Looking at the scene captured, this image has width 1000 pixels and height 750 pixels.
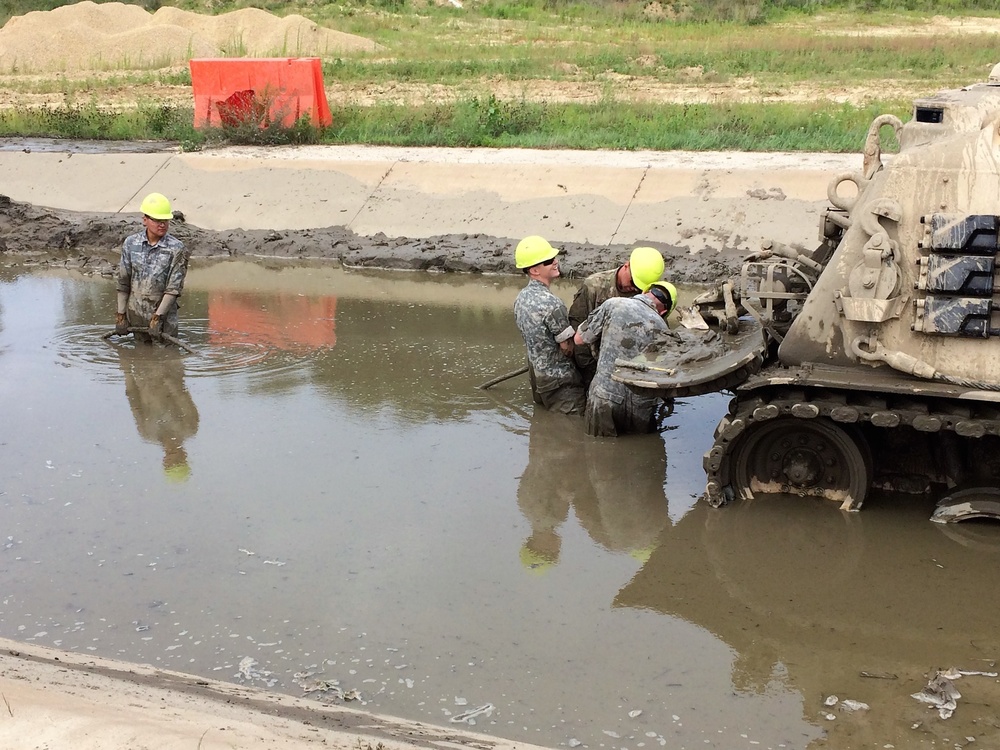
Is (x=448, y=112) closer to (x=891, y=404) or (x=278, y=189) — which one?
(x=278, y=189)

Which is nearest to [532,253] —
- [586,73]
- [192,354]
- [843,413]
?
[843,413]

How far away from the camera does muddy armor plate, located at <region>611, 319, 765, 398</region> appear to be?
724 centimetres

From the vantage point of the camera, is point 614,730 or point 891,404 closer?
point 614,730

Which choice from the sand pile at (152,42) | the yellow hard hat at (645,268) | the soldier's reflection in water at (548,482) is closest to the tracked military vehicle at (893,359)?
the soldier's reflection in water at (548,482)

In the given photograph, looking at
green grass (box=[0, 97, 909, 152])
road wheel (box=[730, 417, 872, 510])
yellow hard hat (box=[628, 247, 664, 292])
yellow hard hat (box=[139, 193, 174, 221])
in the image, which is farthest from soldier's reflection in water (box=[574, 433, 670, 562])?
green grass (box=[0, 97, 909, 152])

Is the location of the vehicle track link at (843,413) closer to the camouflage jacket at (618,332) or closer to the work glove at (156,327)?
the camouflage jacket at (618,332)

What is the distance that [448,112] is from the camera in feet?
61.8

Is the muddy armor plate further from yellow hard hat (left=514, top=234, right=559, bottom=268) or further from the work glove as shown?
the work glove

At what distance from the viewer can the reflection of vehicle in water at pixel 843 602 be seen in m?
5.48

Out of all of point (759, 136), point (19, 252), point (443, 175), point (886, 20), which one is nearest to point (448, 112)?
point (443, 175)

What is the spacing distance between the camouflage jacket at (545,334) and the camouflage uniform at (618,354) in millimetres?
284

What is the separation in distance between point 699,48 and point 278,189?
13420 mm

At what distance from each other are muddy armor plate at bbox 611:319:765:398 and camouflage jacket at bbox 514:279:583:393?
1191 millimetres

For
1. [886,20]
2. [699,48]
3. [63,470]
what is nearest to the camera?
[63,470]
